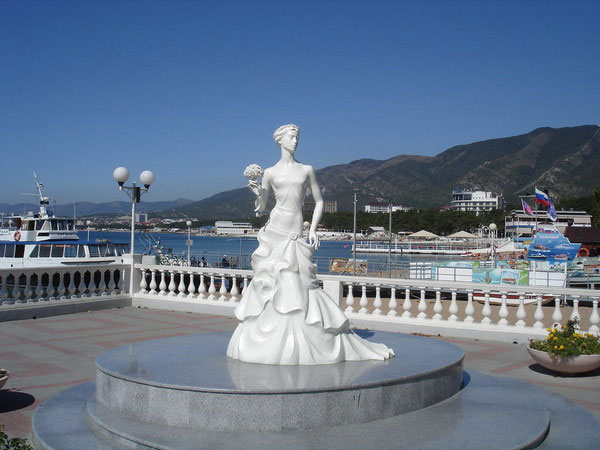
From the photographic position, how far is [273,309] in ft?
21.1

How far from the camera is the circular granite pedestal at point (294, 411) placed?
491 centimetres

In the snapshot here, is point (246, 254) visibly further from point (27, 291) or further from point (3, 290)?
point (3, 290)

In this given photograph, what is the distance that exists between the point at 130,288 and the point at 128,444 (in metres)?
11.0

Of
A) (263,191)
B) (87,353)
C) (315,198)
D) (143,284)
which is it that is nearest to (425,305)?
(315,198)

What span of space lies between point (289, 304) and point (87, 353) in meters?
4.67

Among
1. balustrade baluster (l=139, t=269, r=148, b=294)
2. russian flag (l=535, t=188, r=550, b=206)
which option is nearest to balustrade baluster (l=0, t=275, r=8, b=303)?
balustrade baluster (l=139, t=269, r=148, b=294)

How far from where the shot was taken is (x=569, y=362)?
7770 mm

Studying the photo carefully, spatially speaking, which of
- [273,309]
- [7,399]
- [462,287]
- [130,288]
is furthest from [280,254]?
[130,288]

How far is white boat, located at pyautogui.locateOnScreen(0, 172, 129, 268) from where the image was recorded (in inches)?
1062

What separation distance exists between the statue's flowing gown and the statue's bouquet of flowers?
697mm

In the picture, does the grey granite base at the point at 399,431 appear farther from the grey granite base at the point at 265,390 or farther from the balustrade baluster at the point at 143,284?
the balustrade baluster at the point at 143,284

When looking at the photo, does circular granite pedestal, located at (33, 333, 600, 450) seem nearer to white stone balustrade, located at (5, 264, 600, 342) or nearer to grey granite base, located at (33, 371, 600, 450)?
grey granite base, located at (33, 371, 600, 450)

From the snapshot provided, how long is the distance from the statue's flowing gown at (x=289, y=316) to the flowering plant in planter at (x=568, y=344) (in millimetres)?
2740

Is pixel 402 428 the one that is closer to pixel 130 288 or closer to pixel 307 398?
pixel 307 398
